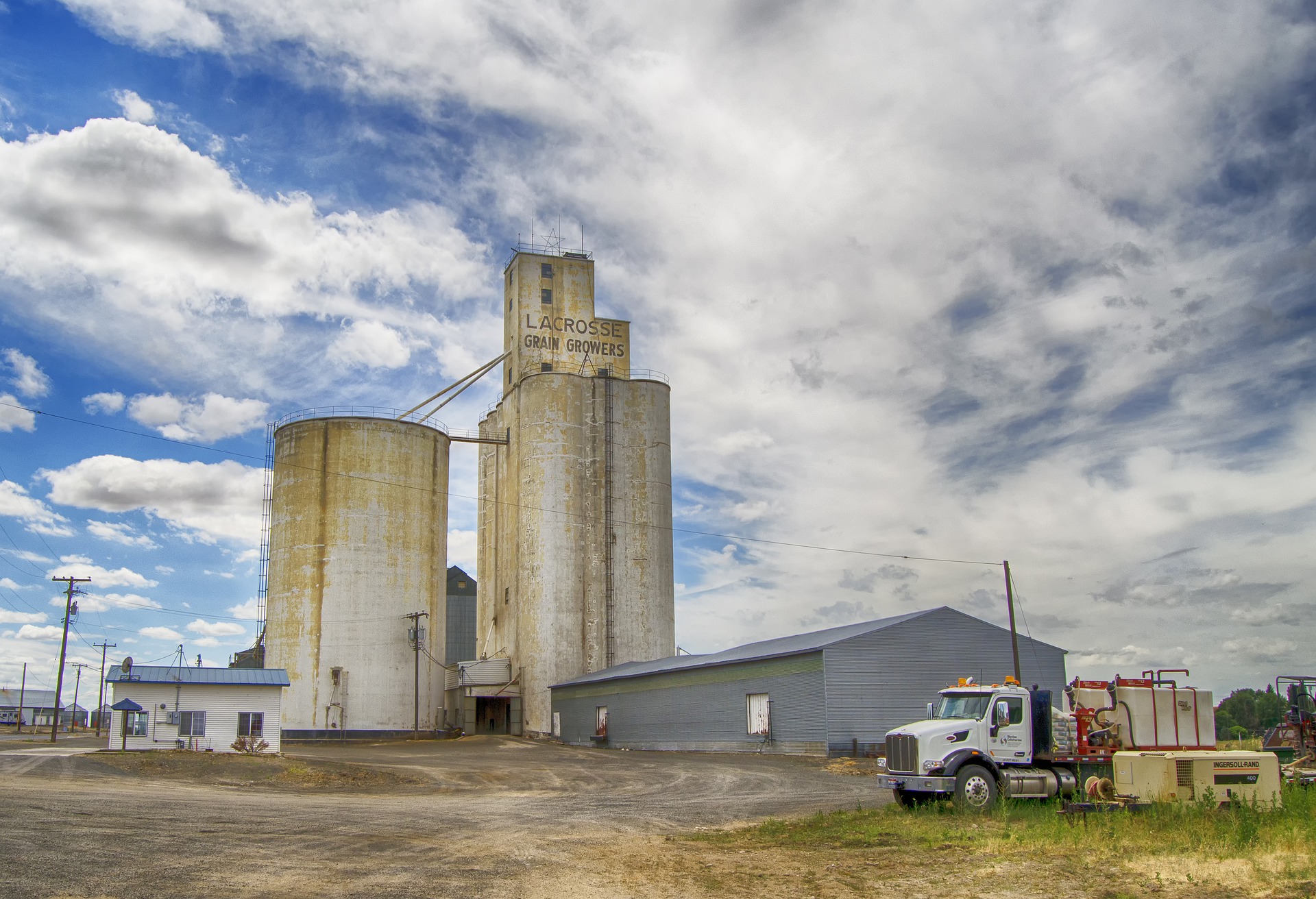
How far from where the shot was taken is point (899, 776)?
2134cm

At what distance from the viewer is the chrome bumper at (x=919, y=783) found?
2050 centimetres

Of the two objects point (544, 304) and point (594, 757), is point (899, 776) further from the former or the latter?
point (544, 304)

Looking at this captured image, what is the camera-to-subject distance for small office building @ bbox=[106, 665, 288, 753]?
43125 mm

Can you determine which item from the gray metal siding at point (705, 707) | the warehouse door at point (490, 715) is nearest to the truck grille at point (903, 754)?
the gray metal siding at point (705, 707)

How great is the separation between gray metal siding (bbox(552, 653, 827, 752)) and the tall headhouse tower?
14.0 ft

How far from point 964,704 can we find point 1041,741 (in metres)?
1.58

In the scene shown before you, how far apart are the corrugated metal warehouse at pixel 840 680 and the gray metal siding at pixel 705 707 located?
6 cm

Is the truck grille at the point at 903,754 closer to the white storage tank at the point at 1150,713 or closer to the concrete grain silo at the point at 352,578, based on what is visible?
the white storage tank at the point at 1150,713

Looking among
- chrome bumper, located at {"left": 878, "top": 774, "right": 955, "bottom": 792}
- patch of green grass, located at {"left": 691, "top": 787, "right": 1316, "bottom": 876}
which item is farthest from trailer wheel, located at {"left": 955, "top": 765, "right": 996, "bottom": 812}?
patch of green grass, located at {"left": 691, "top": 787, "right": 1316, "bottom": 876}

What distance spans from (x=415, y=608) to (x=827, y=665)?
97.3ft

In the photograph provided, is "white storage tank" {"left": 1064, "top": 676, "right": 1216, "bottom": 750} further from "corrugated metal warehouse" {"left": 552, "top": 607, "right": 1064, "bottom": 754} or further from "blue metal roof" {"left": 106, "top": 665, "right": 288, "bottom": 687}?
"blue metal roof" {"left": 106, "top": 665, "right": 288, "bottom": 687}

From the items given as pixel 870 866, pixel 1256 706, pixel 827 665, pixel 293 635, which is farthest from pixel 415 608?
pixel 1256 706

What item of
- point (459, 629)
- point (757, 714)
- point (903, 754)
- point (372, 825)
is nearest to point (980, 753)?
point (903, 754)

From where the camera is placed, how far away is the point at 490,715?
69.9 m
